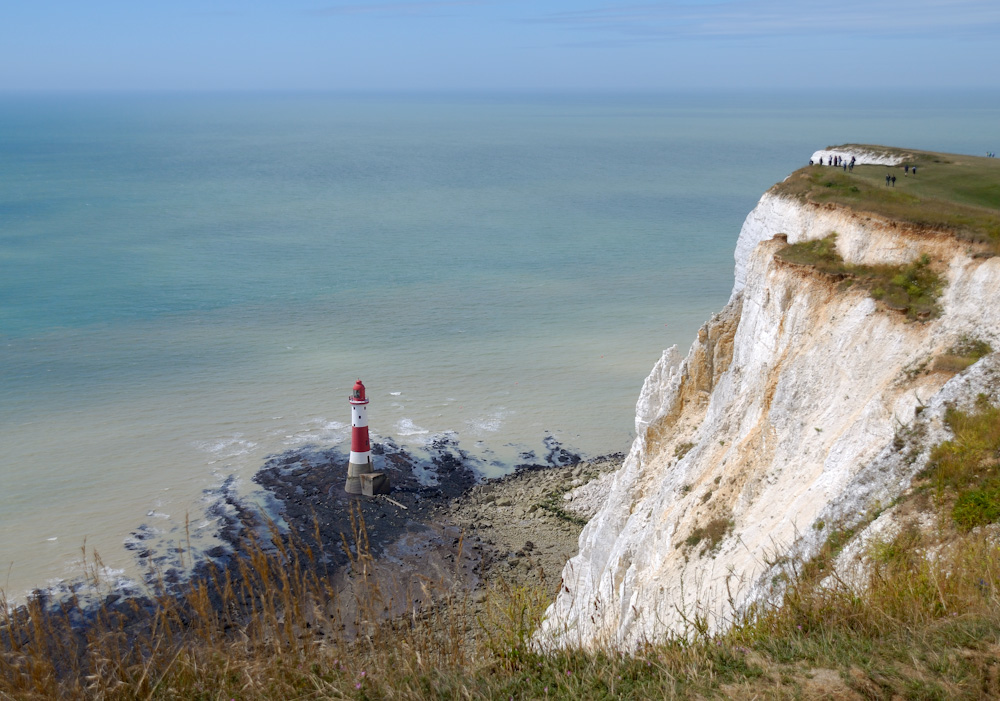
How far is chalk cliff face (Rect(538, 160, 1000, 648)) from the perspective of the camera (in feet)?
34.4

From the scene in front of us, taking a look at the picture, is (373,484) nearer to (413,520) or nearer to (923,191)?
(413,520)

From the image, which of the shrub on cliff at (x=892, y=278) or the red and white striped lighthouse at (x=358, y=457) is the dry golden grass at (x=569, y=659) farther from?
the red and white striped lighthouse at (x=358, y=457)

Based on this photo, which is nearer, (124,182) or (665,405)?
(665,405)

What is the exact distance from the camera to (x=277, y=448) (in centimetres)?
2877

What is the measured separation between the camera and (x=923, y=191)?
21.6 meters

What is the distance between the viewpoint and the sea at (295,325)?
27250 millimetres

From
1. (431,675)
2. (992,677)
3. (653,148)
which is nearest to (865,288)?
(992,677)

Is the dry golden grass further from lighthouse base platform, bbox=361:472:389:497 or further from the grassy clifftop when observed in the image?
lighthouse base platform, bbox=361:472:389:497

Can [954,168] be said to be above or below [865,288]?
above

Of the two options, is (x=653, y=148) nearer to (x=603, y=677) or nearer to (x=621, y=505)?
(x=621, y=505)

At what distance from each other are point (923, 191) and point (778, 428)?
37.1 feet

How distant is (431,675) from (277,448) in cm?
2374

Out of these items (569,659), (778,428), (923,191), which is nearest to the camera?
(569,659)

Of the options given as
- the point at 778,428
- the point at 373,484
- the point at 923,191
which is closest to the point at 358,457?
the point at 373,484
